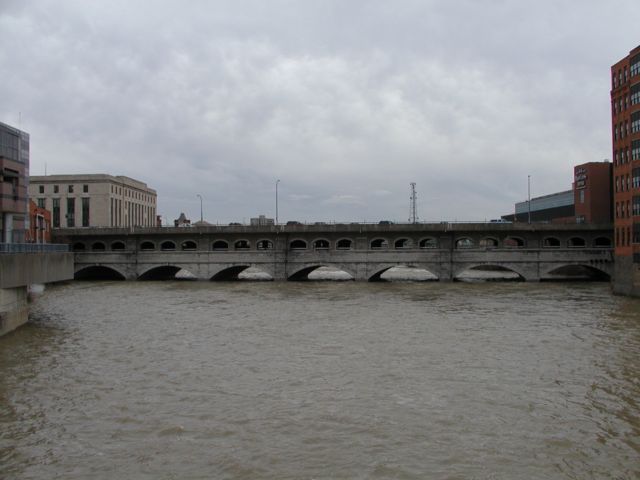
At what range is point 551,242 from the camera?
77.1 m

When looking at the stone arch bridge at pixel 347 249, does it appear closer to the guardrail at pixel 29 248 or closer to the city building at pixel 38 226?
the city building at pixel 38 226

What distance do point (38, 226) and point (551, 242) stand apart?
223 ft

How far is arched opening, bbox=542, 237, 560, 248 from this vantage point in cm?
7238

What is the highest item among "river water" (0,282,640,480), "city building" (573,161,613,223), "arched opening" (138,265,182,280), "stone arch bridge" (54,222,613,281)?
"city building" (573,161,613,223)

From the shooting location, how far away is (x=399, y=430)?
1688cm

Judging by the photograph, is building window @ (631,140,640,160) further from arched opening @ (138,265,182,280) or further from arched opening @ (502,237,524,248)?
arched opening @ (138,265,182,280)

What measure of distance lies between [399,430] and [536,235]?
59907 millimetres

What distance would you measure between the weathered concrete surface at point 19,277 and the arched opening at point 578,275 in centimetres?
5903

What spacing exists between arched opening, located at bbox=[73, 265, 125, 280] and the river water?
141 ft

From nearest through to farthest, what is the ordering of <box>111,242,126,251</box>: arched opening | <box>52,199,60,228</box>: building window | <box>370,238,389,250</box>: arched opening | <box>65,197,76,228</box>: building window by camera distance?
<box>370,238,389,250</box>: arched opening → <box>111,242,126,251</box>: arched opening → <box>52,199,60,228</box>: building window → <box>65,197,76,228</box>: building window

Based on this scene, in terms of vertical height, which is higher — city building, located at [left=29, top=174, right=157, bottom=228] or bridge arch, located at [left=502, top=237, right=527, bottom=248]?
city building, located at [left=29, top=174, right=157, bottom=228]

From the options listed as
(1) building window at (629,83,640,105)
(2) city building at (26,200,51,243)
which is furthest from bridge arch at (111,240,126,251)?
(1) building window at (629,83,640,105)

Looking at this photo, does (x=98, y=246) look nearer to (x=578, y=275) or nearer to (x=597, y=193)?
(x=578, y=275)

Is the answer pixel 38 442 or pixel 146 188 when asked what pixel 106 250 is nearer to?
pixel 38 442
